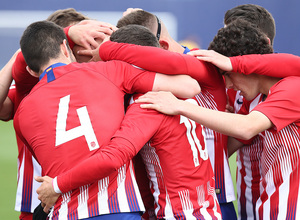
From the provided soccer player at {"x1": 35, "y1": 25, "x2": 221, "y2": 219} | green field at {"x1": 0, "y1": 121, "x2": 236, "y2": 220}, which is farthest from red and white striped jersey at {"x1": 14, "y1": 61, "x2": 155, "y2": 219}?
green field at {"x1": 0, "y1": 121, "x2": 236, "y2": 220}

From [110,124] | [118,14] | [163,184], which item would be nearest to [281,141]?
[163,184]

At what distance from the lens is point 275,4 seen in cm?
940

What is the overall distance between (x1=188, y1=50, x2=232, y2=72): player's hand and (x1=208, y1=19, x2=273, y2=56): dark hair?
11 cm

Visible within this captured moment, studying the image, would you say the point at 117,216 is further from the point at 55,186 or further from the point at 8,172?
the point at 8,172

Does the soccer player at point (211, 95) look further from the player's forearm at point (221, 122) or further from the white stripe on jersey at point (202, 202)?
the white stripe on jersey at point (202, 202)

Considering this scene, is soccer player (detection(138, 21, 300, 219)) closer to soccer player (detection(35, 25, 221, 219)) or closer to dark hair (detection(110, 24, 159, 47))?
soccer player (detection(35, 25, 221, 219))

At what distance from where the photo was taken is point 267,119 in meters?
2.45

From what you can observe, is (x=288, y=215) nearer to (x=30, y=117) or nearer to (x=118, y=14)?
(x=30, y=117)

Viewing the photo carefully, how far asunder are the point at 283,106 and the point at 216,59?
449mm

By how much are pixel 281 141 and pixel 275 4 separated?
24.4 ft

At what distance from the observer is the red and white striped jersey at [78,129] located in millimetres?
2307

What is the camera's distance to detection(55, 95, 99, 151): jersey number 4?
2.31 m

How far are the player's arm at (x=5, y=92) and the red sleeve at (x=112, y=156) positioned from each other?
3.48 ft

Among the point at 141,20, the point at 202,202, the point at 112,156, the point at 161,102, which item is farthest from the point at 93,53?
the point at 202,202
